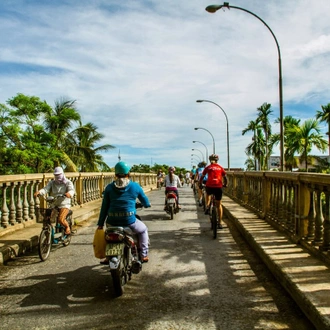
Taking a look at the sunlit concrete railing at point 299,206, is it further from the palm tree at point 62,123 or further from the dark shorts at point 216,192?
the palm tree at point 62,123

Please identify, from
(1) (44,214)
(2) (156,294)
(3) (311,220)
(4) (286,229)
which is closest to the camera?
(2) (156,294)

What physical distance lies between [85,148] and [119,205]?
32912mm

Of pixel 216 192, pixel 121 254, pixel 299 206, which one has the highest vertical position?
pixel 216 192

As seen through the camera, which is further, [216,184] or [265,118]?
[265,118]

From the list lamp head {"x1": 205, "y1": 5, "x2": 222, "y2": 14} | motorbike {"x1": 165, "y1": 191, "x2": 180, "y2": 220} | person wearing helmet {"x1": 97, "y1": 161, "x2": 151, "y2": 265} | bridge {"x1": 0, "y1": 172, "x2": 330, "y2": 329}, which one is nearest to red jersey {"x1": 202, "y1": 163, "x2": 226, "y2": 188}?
bridge {"x1": 0, "y1": 172, "x2": 330, "y2": 329}

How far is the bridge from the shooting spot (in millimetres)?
4332

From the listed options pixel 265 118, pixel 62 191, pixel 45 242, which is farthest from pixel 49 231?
pixel 265 118

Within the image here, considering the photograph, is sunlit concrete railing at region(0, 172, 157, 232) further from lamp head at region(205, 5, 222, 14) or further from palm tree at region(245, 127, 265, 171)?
palm tree at region(245, 127, 265, 171)

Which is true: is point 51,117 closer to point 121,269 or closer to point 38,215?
point 38,215

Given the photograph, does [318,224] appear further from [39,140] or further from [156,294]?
[39,140]

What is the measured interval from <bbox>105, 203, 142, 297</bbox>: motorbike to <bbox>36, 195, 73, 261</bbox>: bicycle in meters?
A: 2.00

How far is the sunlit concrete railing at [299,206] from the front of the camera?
5474 mm

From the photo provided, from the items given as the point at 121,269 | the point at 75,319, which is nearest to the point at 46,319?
the point at 75,319

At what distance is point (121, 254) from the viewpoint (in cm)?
461
